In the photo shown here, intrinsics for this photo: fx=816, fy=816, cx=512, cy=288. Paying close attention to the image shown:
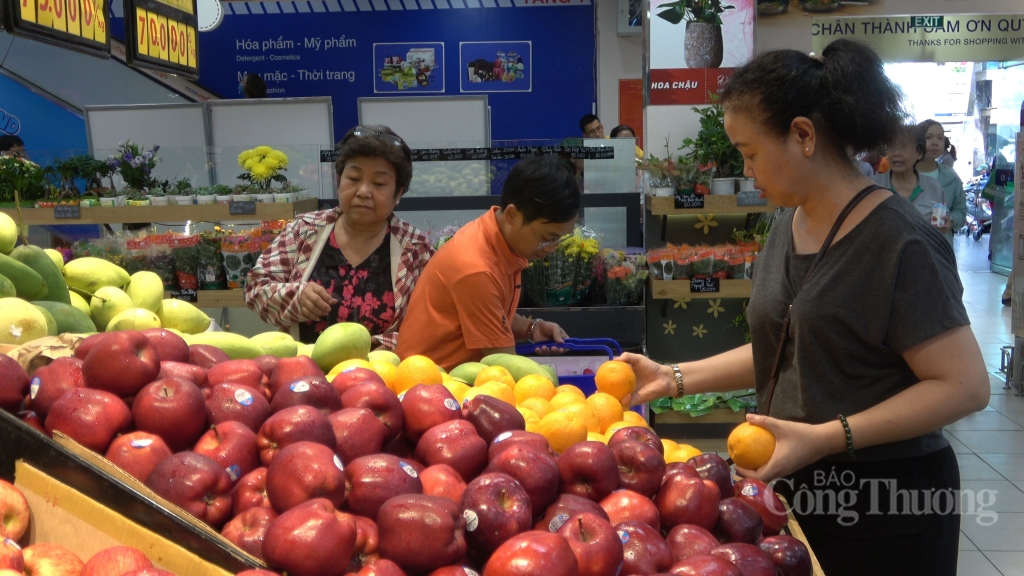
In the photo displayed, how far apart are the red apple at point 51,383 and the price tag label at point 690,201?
12.0ft

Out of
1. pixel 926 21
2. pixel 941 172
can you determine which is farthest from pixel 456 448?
pixel 941 172

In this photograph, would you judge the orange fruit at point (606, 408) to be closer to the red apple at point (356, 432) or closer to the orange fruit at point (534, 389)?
the orange fruit at point (534, 389)

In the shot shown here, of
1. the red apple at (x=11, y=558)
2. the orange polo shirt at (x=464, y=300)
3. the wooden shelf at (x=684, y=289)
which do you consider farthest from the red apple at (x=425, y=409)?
the wooden shelf at (x=684, y=289)

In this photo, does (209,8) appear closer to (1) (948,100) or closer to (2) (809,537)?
(2) (809,537)

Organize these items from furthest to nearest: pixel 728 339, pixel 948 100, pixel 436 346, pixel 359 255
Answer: pixel 948 100 → pixel 728 339 → pixel 359 255 → pixel 436 346

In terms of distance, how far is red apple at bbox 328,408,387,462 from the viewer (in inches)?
54.9

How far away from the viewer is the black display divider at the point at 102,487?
1104mm

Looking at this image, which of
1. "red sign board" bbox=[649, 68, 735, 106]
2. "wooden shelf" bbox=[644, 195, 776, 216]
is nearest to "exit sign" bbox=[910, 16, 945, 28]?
"red sign board" bbox=[649, 68, 735, 106]

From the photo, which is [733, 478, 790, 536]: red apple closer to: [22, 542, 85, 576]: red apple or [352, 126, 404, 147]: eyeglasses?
[22, 542, 85, 576]: red apple

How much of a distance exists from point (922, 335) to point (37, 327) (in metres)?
1.97

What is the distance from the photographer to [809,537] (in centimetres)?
182

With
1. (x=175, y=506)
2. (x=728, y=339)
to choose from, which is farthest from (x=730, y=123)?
(x=728, y=339)

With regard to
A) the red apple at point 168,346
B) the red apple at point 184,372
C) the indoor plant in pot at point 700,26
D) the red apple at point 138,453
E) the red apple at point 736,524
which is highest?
the indoor plant in pot at point 700,26

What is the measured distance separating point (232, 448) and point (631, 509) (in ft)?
2.17
